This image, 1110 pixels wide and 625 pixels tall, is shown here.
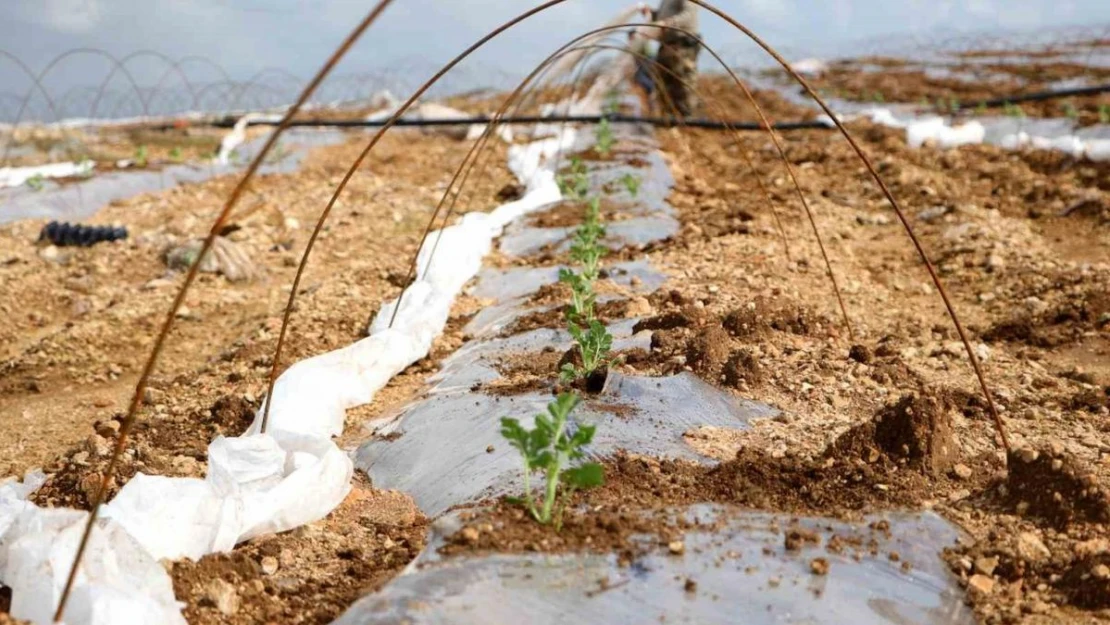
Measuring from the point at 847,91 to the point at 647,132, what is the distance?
8.92 m

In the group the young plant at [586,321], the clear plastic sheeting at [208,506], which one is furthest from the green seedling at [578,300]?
the clear plastic sheeting at [208,506]

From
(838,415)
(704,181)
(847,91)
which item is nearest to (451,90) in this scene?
(847,91)

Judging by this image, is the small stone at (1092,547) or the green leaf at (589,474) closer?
the green leaf at (589,474)

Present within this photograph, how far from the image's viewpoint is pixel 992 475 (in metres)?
2.75

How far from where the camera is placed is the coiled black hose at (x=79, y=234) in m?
7.26

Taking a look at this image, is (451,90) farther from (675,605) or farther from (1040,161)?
(675,605)

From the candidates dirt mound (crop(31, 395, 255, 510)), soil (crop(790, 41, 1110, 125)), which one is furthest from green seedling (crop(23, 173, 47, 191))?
soil (crop(790, 41, 1110, 125))

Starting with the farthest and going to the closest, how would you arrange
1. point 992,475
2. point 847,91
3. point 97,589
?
point 847,91 → point 992,475 → point 97,589

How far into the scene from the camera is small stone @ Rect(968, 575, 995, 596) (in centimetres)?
221

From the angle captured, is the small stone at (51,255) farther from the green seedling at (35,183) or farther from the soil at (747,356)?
the green seedling at (35,183)

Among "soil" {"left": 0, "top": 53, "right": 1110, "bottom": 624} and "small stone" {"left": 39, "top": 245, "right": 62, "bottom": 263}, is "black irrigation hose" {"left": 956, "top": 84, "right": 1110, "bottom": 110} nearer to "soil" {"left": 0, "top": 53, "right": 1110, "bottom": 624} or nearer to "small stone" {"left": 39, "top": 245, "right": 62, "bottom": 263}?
"soil" {"left": 0, "top": 53, "right": 1110, "bottom": 624}

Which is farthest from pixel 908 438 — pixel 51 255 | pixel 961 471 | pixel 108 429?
pixel 51 255

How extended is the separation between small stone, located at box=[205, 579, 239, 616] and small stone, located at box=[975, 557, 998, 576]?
1.78 metres

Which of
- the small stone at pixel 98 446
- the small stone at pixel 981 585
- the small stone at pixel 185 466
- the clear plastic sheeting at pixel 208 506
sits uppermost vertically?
the small stone at pixel 981 585
